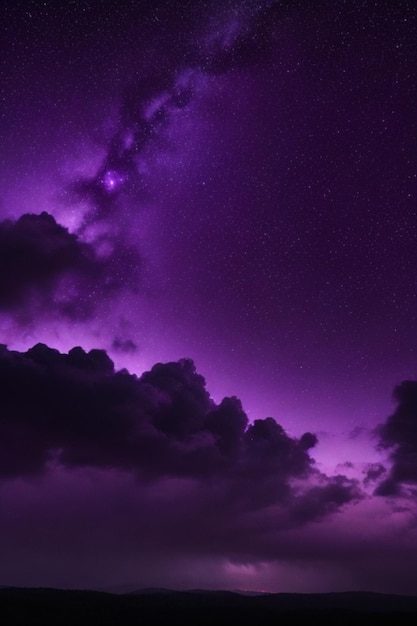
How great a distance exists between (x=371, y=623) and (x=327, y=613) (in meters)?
22.5

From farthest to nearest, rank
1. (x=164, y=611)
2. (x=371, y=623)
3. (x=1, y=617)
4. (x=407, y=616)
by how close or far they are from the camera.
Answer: (x=164, y=611)
(x=407, y=616)
(x=371, y=623)
(x=1, y=617)

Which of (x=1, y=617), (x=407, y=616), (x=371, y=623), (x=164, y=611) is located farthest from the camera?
(x=164, y=611)

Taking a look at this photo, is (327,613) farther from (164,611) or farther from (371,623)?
(164,611)

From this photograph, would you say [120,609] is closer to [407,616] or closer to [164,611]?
[164,611]

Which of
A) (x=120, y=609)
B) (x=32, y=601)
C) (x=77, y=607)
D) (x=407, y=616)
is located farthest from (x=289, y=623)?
(x=32, y=601)

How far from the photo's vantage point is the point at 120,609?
11006 centimetres

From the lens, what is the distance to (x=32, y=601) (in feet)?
347

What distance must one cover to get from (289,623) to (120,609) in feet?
124

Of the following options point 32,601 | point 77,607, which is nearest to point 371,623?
point 77,607

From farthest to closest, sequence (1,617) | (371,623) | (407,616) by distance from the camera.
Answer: (407,616), (371,623), (1,617)

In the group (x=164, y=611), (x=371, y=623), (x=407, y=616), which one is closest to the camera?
(x=371, y=623)

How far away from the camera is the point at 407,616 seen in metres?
108

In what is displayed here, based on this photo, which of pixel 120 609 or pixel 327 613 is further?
pixel 327 613

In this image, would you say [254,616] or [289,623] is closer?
[289,623]
